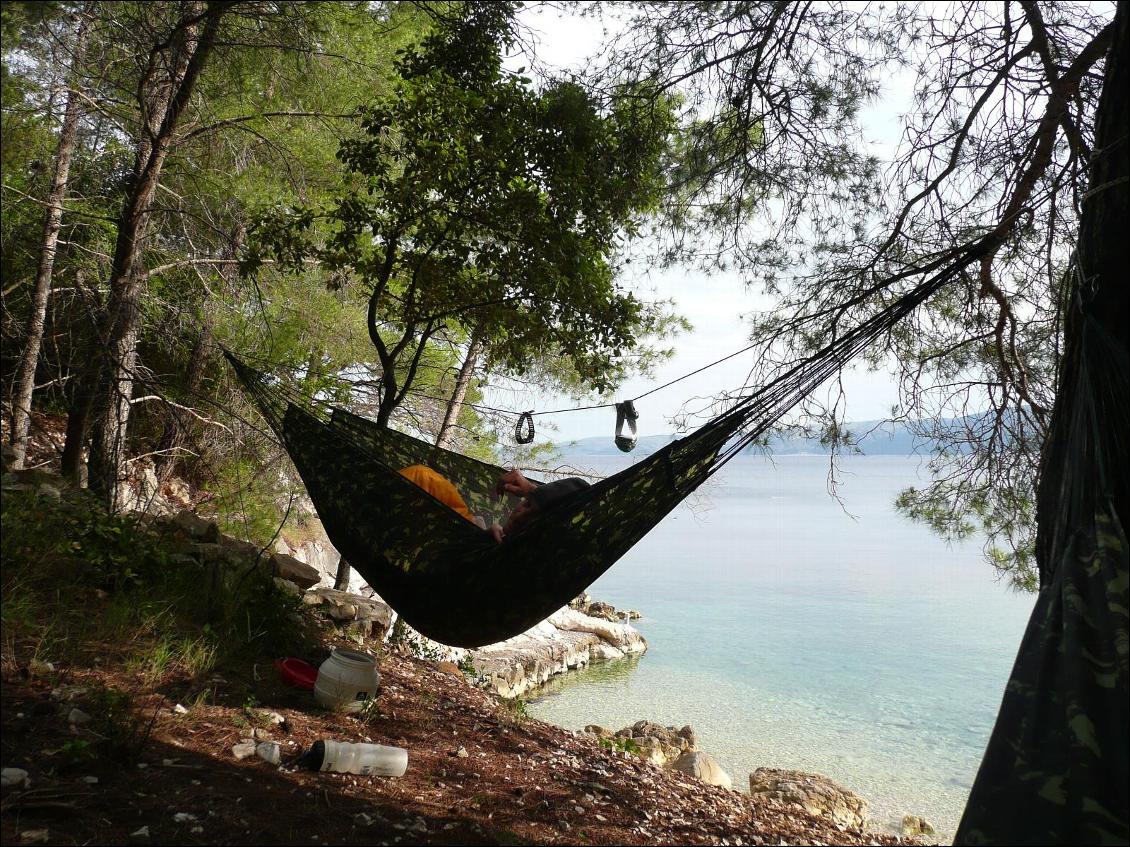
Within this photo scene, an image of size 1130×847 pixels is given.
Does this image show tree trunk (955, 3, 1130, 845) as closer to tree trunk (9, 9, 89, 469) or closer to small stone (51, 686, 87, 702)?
small stone (51, 686, 87, 702)

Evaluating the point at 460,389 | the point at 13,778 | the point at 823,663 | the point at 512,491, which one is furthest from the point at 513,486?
the point at 823,663

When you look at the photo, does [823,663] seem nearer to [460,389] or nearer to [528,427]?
[460,389]

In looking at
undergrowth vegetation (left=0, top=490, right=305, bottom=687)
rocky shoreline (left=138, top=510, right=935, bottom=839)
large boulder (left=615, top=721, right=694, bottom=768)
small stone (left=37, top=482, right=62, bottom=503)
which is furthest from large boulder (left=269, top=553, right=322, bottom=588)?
large boulder (left=615, top=721, right=694, bottom=768)

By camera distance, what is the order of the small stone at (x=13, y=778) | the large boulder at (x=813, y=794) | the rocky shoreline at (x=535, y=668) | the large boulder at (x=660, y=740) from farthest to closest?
the large boulder at (x=660, y=740), the large boulder at (x=813, y=794), the rocky shoreline at (x=535, y=668), the small stone at (x=13, y=778)

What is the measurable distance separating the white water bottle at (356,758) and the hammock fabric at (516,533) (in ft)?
1.08

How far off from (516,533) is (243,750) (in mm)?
899

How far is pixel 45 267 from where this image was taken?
3303 mm

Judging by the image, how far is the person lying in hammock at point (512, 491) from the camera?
2109 mm

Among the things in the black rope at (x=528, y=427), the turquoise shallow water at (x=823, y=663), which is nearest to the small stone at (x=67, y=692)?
the black rope at (x=528, y=427)

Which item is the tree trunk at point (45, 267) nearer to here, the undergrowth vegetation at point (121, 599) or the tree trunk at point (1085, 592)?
the undergrowth vegetation at point (121, 599)

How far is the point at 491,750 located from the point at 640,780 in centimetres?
54

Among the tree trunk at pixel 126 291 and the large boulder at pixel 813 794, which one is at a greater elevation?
the tree trunk at pixel 126 291

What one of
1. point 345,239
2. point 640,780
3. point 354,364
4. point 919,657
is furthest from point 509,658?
point 919,657

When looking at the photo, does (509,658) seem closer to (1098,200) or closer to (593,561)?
(593,561)
